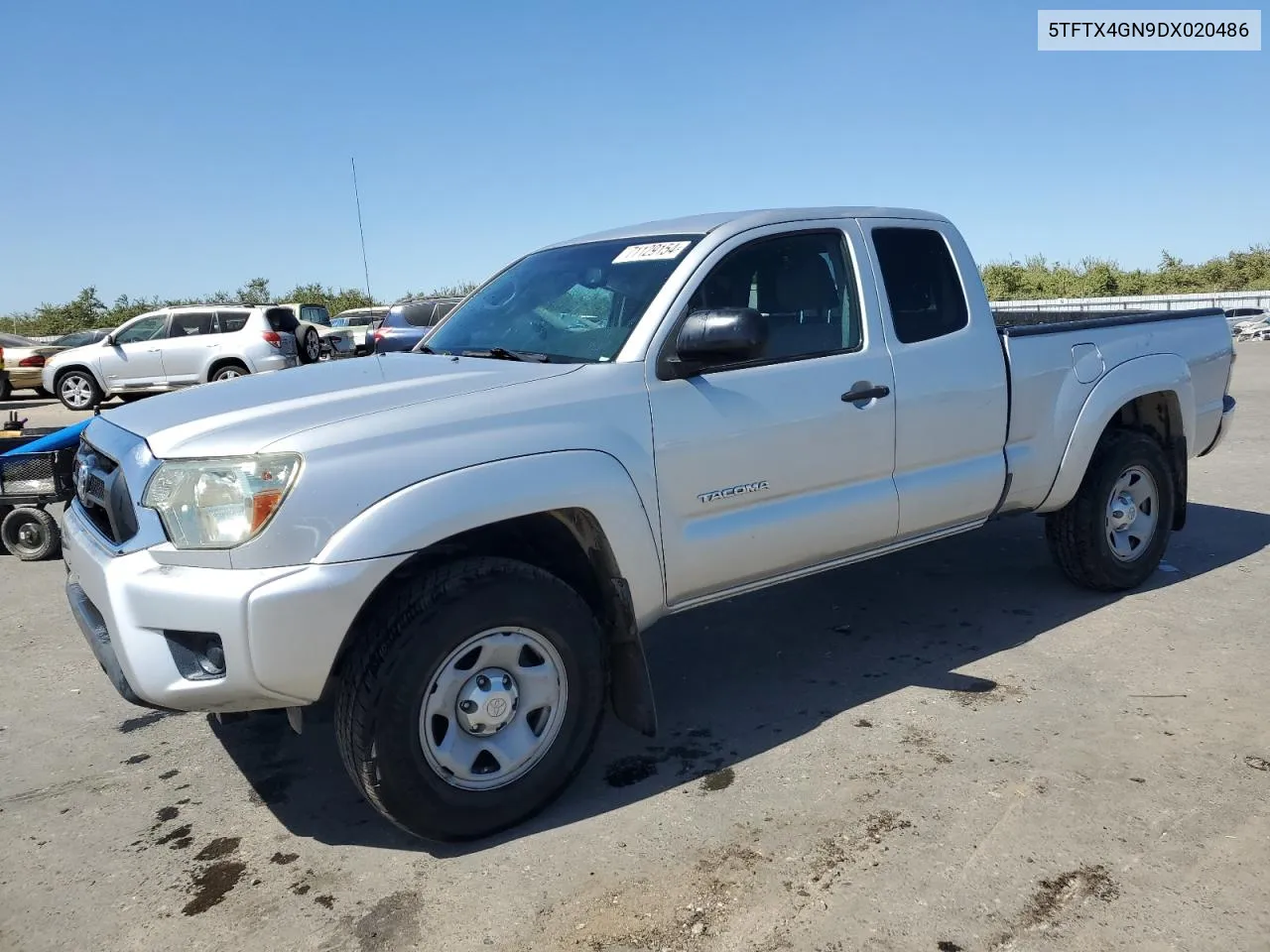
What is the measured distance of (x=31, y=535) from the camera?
22.2 feet

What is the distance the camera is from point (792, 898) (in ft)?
8.61

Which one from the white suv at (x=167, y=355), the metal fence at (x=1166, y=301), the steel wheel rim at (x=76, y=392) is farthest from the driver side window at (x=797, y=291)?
the metal fence at (x=1166, y=301)

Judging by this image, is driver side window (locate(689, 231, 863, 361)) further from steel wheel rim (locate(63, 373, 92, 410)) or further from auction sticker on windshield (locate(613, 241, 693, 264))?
steel wheel rim (locate(63, 373, 92, 410))

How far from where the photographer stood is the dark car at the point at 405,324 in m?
14.0

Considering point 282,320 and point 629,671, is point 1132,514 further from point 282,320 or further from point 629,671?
point 282,320

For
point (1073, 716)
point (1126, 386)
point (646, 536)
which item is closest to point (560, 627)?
point (646, 536)

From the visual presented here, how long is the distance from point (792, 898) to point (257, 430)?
6.39 ft

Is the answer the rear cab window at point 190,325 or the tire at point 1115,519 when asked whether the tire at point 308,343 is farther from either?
the tire at point 1115,519

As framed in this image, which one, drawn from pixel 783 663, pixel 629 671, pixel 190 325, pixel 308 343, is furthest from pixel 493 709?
pixel 190 325

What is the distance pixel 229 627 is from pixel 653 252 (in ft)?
6.69

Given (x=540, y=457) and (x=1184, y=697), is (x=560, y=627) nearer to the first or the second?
(x=540, y=457)

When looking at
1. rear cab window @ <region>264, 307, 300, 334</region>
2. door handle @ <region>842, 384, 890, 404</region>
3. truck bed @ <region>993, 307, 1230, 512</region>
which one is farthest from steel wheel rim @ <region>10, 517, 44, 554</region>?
rear cab window @ <region>264, 307, 300, 334</region>

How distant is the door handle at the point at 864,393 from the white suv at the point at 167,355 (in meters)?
15.4

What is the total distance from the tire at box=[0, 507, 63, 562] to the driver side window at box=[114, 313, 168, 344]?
12035 millimetres
